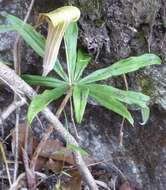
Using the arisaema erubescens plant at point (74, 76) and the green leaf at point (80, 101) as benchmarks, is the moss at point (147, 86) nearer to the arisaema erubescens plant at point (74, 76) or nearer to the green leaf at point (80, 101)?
the arisaema erubescens plant at point (74, 76)

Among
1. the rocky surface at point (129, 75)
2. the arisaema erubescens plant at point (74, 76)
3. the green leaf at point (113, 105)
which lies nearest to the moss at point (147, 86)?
the rocky surface at point (129, 75)

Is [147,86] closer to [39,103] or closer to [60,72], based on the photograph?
[60,72]

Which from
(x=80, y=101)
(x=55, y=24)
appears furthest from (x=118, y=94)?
(x=55, y=24)

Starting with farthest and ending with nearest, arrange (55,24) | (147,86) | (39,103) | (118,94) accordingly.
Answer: (147,86) → (118,94) → (39,103) → (55,24)

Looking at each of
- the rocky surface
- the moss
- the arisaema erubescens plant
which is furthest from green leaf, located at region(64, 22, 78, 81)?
the moss

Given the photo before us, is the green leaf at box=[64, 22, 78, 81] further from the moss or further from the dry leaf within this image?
the moss

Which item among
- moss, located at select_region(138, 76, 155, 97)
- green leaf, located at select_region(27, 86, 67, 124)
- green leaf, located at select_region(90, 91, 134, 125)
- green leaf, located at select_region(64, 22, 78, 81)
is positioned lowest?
moss, located at select_region(138, 76, 155, 97)
